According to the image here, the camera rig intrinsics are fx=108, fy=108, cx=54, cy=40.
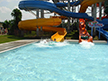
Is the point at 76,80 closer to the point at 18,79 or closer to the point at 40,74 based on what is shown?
the point at 40,74

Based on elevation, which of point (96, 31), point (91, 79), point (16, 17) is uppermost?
point (16, 17)

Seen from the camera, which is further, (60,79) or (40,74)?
(40,74)

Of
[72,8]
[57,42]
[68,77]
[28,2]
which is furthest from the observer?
[72,8]

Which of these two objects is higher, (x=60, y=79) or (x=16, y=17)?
(x=16, y=17)

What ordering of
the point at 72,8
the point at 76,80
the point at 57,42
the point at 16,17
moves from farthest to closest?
the point at 72,8
the point at 16,17
the point at 57,42
the point at 76,80

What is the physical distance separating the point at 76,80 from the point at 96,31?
1785 centimetres

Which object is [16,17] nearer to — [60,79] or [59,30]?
[59,30]

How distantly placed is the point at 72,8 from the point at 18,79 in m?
30.3

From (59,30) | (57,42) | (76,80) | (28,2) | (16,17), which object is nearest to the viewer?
(76,80)

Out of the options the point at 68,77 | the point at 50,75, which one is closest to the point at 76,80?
the point at 68,77

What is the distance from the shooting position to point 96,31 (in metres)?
20.2

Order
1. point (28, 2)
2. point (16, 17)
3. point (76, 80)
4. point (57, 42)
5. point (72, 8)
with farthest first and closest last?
point (72, 8)
point (16, 17)
point (28, 2)
point (57, 42)
point (76, 80)

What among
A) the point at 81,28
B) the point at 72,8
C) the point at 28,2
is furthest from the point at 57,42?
the point at 72,8

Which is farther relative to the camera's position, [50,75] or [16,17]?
[16,17]
